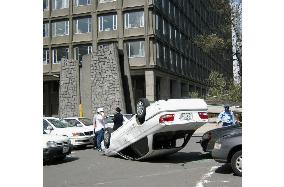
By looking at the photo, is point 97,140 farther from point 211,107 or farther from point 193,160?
point 211,107

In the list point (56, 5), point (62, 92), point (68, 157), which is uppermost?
point (56, 5)

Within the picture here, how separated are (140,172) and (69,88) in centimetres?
2559

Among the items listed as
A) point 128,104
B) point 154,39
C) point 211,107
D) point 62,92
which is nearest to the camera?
point 211,107

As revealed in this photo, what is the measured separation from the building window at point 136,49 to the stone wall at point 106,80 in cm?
1033

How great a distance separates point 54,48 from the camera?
4556cm

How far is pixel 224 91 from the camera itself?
32094 mm

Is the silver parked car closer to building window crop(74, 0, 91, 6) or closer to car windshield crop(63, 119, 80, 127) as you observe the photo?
car windshield crop(63, 119, 80, 127)

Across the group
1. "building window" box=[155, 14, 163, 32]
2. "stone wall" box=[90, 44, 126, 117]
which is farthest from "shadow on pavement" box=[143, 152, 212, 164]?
"building window" box=[155, 14, 163, 32]

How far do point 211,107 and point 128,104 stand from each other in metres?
6.33

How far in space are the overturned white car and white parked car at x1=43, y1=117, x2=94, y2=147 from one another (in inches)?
158

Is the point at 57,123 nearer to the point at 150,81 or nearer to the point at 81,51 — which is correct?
the point at 150,81

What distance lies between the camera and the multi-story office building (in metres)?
40.3

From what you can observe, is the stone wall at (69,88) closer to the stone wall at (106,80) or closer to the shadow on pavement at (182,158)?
the stone wall at (106,80)
